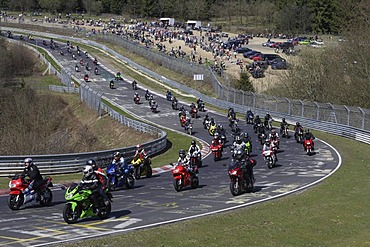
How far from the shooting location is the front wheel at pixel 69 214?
17297mm

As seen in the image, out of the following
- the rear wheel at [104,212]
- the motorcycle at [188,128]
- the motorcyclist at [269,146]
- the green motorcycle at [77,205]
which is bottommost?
the motorcycle at [188,128]

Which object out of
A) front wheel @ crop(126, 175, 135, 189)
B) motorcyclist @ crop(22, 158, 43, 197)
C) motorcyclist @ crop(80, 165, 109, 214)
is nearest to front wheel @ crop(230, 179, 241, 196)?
front wheel @ crop(126, 175, 135, 189)

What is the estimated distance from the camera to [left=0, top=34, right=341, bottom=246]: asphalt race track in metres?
16.6

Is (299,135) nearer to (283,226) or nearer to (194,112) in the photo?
(194,112)

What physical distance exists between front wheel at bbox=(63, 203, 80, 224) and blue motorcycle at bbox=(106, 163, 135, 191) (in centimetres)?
656

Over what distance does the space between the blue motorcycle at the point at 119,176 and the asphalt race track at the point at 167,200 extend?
343 mm

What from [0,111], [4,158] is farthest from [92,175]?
[0,111]

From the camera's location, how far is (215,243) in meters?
15.5

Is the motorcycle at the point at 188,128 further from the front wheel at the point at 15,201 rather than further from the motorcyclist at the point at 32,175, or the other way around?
the front wheel at the point at 15,201

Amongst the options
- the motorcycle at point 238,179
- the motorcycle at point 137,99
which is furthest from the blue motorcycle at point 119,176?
the motorcycle at point 137,99

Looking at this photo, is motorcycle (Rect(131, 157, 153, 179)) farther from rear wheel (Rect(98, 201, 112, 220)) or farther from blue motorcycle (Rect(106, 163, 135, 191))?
rear wheel (Rect(98, 201, 112, 220))

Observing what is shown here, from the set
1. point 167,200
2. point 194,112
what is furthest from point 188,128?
point 167,200

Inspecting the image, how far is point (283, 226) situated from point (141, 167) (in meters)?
11.6

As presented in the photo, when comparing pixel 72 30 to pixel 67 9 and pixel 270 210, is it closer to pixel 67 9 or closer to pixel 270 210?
pixel 67 9
